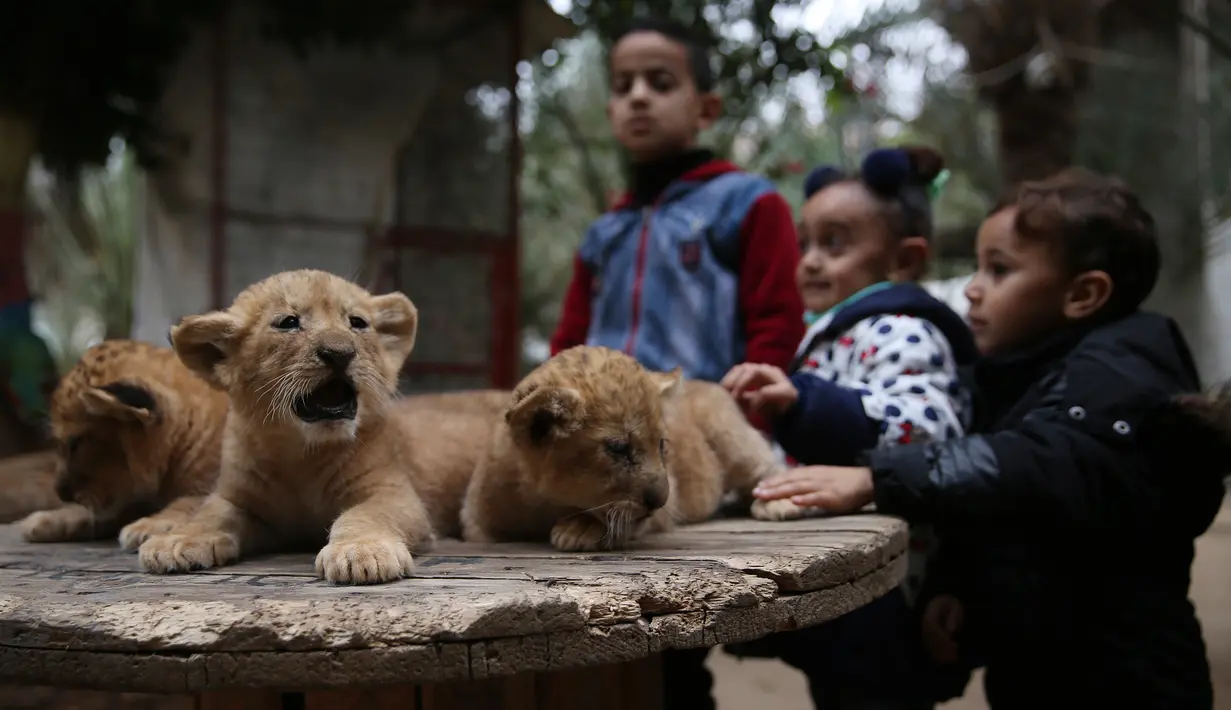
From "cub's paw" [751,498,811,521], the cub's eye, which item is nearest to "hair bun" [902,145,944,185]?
"cub's paw" [751,498,811,521]

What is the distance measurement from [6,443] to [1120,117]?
29.1 feet

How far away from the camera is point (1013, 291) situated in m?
3.15

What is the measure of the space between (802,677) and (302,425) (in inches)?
245

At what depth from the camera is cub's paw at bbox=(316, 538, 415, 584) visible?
197 cm

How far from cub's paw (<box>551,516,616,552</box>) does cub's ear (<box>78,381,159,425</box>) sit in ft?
3.61

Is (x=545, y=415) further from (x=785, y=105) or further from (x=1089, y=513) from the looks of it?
(x=785, y=105)

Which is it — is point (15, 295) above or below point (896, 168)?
above

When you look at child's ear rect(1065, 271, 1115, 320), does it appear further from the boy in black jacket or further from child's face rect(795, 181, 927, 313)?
child's face rect(795, 181, 927, 313)

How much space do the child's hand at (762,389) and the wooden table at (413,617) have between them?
2.00 ft

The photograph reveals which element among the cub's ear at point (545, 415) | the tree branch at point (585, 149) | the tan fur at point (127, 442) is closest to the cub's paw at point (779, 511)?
the cub's ear at point (545, 415)

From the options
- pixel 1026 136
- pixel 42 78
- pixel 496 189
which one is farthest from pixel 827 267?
pixel 42 78

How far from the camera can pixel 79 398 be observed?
8.64ft

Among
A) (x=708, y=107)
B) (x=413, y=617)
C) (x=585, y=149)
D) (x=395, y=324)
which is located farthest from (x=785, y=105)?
(x=413, y=617)

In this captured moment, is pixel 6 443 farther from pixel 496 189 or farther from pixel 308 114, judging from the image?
pixel 496 189
